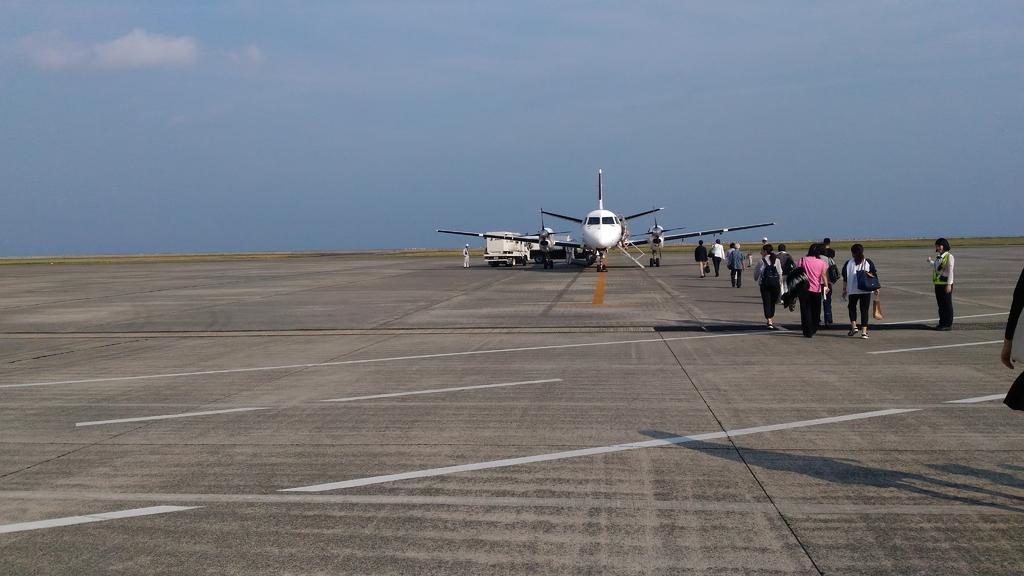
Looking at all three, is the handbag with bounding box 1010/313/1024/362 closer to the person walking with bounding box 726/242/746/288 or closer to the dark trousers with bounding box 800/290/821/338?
the dark trousers with bounding box 800/290/821/338

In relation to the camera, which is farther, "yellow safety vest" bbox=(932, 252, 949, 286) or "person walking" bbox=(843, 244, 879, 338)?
"yellow safety vest" bbox=(932, 252, 949, 286)

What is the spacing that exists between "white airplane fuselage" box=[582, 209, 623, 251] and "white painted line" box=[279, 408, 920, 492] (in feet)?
106

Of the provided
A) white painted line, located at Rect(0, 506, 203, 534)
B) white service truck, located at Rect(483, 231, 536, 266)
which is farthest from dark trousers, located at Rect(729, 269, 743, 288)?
white service truck, located at Rect(483, 231, 536, 266)

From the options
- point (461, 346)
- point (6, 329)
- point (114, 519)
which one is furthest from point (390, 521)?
point (6, 329)

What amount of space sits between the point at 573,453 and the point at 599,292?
2127 cm

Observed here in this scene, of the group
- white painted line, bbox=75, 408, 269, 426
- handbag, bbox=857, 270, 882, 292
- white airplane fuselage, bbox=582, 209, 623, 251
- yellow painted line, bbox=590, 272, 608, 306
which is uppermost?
white airplane fuselage, bbox=582, 209, 623, 251

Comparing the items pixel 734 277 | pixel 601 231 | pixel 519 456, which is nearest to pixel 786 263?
pixel 519 456

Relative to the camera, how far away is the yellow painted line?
23.9m

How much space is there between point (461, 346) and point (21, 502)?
9.20 meters

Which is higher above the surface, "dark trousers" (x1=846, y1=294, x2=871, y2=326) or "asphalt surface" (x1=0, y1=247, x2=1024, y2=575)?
"dark trousers" (x1=846, y1=294, x2=871, y2=326)

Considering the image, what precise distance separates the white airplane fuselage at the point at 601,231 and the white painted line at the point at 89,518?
118ft

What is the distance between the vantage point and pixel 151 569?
473cm

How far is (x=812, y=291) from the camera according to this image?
15.0 m

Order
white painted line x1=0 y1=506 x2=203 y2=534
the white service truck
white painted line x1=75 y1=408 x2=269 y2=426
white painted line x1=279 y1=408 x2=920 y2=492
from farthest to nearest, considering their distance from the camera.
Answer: the white service truck, white painted line x1=75 y1=408 x2=269 y2=426, white painted line x1=279 y1=408 x2=920 y2=492, white painted line x1=0 y1=506 x2=203 y2=534
